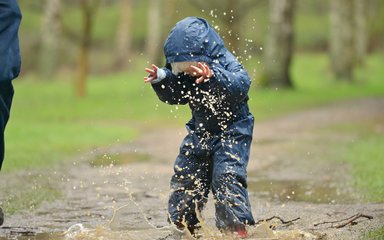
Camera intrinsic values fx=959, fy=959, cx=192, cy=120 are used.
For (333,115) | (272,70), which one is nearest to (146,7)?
(272,70)

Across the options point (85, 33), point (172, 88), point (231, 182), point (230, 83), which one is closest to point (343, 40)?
point (85, 33)

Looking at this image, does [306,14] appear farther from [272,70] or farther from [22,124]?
[22,124]

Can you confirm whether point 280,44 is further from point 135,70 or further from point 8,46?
point 8,46

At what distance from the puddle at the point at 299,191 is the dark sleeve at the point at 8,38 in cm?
328

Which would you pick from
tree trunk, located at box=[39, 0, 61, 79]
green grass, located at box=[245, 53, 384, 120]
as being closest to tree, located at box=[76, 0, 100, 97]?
green grass, located at box=[245, 53, 384, 120]

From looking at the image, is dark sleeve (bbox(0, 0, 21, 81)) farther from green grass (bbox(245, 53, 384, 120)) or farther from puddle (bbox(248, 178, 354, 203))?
green grass (bbox(245, 53, 384, 120))

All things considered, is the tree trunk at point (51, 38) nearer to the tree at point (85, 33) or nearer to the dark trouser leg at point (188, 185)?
the tree at point (85, 33)

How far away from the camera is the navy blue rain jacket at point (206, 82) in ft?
20.4

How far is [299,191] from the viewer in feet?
30.9

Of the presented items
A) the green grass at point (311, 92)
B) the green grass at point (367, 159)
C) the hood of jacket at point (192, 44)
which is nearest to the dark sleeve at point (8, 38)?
the hood of jacket at point (192, 44)

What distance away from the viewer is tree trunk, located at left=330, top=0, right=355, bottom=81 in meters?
35.5

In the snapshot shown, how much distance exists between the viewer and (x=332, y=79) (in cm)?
3666

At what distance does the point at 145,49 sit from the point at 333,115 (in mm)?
37010

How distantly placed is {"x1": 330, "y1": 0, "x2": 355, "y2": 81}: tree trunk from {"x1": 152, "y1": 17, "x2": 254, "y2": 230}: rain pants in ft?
96.1
